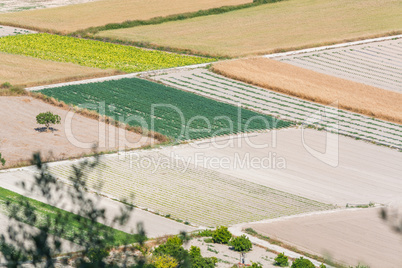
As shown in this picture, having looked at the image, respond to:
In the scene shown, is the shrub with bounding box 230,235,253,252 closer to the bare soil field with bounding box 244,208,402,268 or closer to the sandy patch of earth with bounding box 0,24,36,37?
the bare soil field with bounding box 244,208,402,268

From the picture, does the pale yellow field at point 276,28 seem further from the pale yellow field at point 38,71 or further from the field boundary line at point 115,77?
the pale yellow field at point 38,71

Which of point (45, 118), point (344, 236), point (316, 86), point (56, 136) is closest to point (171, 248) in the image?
point (344, 236)

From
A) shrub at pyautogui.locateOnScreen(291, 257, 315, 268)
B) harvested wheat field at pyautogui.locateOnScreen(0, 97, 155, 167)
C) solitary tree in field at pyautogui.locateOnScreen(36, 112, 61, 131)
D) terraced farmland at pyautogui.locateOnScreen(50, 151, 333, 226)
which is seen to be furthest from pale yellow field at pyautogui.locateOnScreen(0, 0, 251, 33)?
shrub at pyautogui.locateOnScreen(291, 257, 315, 268)

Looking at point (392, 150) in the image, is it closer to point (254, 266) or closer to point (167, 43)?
point (254, 266)

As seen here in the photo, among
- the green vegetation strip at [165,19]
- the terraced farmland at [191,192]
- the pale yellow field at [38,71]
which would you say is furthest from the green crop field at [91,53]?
the terraced farmland at [191,192]

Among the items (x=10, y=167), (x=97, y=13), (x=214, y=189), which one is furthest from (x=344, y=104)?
(x=97, y=13)
